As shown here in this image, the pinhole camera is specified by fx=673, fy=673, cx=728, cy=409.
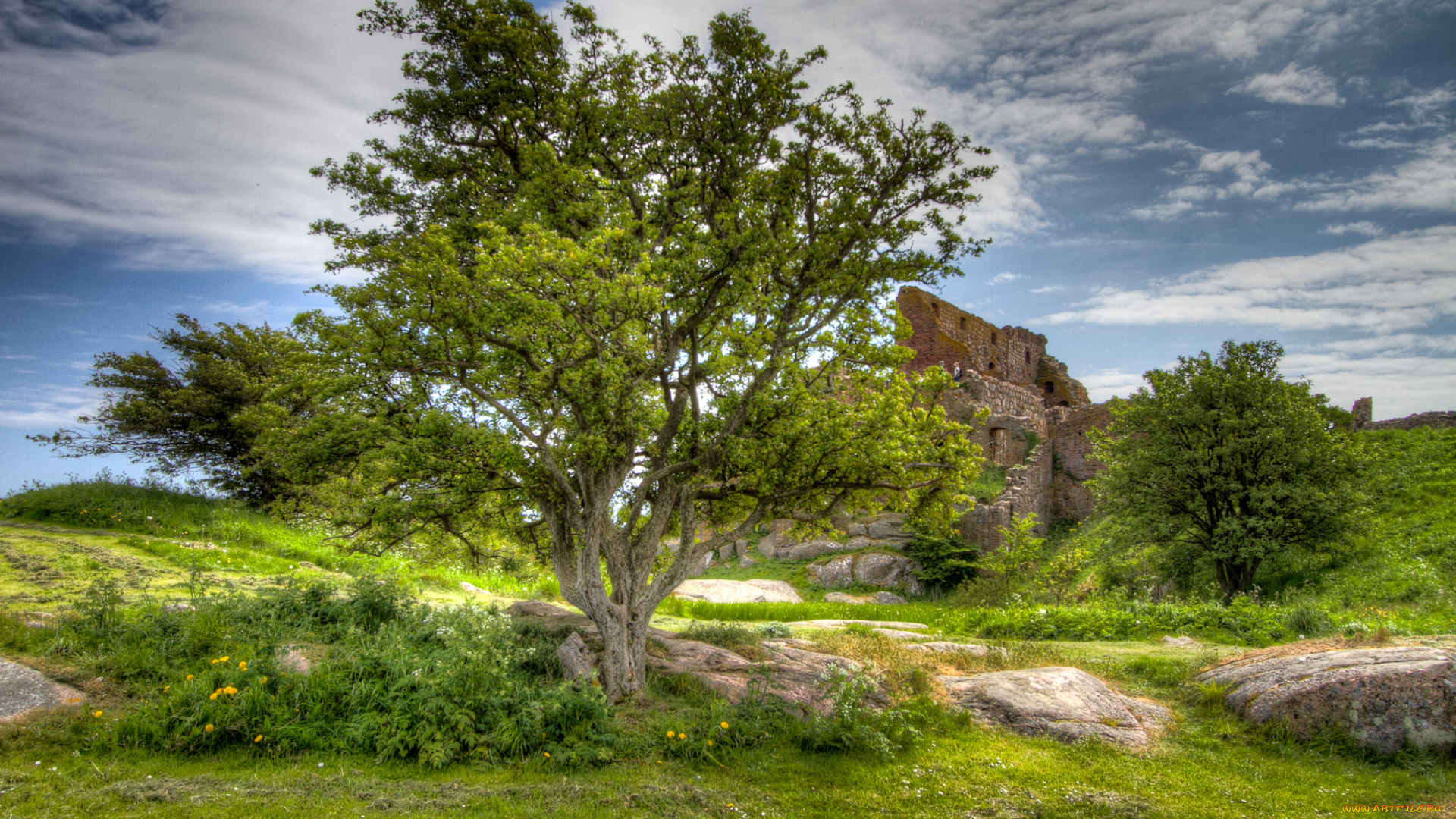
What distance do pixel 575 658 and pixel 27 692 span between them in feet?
17.8

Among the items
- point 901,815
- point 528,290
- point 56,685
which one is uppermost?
point 528,290

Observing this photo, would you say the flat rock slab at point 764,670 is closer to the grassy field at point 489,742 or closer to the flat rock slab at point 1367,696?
the grassy field at point 489,742

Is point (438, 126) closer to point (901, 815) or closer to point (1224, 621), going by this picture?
point (901, 815)

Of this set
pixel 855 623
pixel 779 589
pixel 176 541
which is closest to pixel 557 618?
pixel 855 623

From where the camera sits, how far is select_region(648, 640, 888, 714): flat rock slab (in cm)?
859

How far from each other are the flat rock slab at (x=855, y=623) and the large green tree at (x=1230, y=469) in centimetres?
658

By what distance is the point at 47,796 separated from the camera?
5.49 metres

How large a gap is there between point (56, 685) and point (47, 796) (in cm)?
194

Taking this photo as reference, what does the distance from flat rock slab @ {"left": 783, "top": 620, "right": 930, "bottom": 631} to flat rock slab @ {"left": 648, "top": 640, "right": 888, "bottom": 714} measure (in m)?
3.05

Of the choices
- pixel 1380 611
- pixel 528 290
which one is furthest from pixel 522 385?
pixel 1380 611

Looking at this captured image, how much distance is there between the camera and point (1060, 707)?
320 inches

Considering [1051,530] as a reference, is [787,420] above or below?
above

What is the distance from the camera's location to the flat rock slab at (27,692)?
648 centimetres

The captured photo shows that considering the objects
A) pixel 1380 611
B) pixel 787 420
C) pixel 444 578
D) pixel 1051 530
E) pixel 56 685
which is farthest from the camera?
pixel 1051 530
